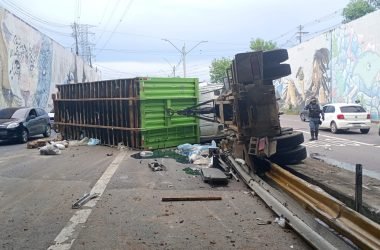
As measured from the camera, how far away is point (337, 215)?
4664 mm

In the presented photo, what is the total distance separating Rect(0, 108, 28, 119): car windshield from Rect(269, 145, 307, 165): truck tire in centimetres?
1365

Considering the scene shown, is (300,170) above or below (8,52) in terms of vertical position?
below

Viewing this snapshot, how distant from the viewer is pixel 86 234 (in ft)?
16.7

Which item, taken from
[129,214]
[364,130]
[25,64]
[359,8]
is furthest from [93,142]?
[359,8]

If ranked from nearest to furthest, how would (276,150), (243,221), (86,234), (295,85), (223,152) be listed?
(86,234), (243,221), (276,150), (223,152), (295,85)

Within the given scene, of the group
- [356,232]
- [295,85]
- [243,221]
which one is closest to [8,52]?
[243,221]

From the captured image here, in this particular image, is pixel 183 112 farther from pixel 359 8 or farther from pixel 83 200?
pixel 359 8

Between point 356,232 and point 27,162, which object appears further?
point 27,162

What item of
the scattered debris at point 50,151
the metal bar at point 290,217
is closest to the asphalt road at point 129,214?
the metal bar at point 290,217

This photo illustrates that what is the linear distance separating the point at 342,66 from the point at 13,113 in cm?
2522

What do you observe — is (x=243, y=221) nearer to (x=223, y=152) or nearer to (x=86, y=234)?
(x=86, y=234)

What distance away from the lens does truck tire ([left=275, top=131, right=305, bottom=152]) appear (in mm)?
7942

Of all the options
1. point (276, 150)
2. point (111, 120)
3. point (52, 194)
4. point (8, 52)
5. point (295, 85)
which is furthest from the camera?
point (295, 85)

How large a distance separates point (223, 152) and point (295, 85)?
38.3 metres
